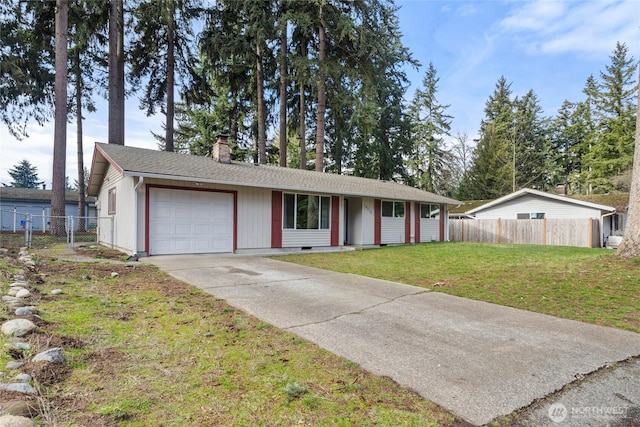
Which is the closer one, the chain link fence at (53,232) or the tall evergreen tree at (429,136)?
the chain link fence at (53,232)

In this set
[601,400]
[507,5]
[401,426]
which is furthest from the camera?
[507,5]

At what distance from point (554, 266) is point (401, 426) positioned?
8824 millimetres

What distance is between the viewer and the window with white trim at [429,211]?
17.3 metres

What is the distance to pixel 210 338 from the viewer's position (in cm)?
331

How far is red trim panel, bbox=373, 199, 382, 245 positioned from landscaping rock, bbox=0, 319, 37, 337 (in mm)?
12701

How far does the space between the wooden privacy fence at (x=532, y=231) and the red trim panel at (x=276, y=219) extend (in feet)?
43.4

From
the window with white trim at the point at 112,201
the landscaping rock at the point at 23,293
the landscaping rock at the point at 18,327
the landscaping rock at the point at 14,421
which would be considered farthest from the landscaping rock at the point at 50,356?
the window with white trim at the point at 112,201

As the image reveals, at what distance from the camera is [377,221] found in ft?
48.7

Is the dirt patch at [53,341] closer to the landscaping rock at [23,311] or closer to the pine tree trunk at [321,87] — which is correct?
the landscaping rock at [23,311]

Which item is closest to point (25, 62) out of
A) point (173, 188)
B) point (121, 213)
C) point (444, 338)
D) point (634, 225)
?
point (121, 213)

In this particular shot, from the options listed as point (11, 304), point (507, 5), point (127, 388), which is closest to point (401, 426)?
point (127, 388)

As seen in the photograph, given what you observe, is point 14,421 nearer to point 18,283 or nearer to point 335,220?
point 18,283

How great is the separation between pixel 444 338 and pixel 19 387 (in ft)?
11.7

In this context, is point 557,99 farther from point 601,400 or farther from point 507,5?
point 601,400
